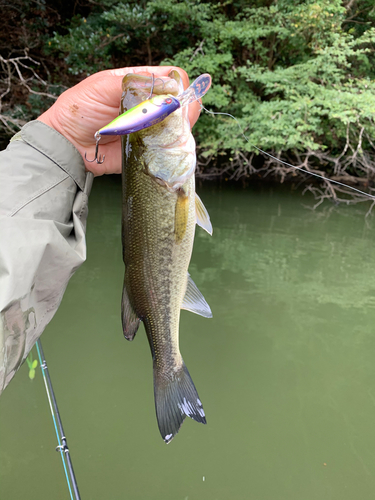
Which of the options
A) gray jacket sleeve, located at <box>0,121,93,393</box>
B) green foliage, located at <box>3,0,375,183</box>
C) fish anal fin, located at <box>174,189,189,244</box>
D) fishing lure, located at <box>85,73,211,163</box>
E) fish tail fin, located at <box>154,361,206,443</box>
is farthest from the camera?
green foliage, located at <box>3,0,375,183</box>

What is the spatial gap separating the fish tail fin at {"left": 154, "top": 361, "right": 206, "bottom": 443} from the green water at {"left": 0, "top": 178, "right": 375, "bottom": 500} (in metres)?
0.99

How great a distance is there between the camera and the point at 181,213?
1.39m

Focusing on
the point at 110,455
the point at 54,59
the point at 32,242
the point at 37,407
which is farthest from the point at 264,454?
the point at 54,59

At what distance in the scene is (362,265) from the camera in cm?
506

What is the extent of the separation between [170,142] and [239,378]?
2140 millimetres

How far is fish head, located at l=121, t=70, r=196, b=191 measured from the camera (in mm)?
1349

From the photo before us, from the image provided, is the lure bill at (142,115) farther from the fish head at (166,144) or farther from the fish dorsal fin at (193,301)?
the fish dorsal fin at (193,301)

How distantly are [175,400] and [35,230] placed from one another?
31.6 inches

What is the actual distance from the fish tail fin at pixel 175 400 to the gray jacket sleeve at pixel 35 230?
491 mm

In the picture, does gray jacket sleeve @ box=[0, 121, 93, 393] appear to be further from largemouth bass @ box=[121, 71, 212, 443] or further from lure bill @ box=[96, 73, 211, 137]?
lure bill @ box=[96, 73, 211, 137]

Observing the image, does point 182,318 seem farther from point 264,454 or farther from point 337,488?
point 337,488

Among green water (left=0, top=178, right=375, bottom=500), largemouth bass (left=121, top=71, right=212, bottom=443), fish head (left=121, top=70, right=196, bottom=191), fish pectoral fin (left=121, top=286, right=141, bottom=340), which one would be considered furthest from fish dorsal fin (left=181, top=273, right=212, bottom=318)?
green water (left=0, top=178, right=375, bottom=500)

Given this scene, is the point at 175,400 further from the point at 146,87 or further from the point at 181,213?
the point at 146,87

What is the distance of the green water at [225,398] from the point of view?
7.50 feet
